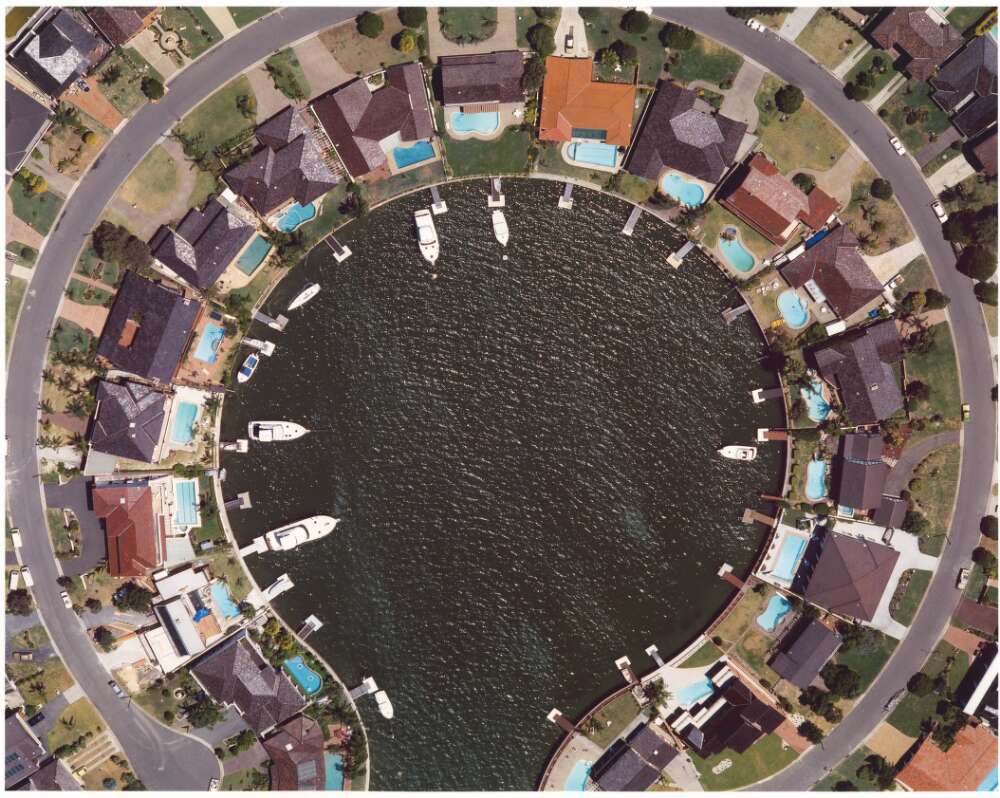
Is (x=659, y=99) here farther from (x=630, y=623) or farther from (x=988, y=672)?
(x=988, y=672)

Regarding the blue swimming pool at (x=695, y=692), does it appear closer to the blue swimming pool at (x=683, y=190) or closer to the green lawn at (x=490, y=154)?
the blue swimming pool at (x=683, y=190)

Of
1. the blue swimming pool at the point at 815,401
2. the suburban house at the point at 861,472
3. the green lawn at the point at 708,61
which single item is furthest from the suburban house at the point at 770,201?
the suburban house at the point at 861,472

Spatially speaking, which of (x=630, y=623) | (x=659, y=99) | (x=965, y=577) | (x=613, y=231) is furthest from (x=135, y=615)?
(x=965, y=577)

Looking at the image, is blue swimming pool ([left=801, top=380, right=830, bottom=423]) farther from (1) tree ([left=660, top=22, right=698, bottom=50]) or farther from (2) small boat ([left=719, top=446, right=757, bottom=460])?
(1) tree ([left=660, top=22, right=698, bottom=50])

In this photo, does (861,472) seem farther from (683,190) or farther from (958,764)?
(683,190)

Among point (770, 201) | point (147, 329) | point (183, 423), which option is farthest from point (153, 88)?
point (770, 201)

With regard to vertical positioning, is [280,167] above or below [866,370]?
above

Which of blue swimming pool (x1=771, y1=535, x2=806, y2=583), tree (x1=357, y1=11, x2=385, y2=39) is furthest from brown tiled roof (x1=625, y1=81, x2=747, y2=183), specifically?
blue swimming pool (x1=771, y1=535, x2=806, y2=583)

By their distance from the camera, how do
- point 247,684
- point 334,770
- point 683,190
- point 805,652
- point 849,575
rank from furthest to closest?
point 334,770, point 683,190, point 805,652, point 247,684, point 849,575
